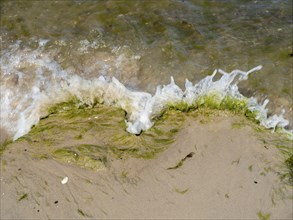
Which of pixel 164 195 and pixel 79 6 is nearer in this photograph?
pixel 164 195

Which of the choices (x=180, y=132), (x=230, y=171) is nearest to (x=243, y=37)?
(x=180, y=132)

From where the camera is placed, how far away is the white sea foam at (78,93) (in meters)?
4.65

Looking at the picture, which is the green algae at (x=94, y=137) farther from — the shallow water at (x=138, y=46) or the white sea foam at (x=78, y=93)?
the shallow water at (x=138, y=46)

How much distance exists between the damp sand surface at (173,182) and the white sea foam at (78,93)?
0.38 metres

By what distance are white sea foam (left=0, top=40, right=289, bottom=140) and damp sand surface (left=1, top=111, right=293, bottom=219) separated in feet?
1.24

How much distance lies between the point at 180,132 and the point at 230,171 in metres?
0.71

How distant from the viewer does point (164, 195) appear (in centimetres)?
381

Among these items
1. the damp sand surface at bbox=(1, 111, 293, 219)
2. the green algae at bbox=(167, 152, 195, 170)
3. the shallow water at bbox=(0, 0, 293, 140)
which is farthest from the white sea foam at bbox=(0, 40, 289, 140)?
the green algae at bbox=(167, 152, 195, 170)

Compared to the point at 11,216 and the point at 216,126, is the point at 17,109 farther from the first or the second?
the point at 216,126

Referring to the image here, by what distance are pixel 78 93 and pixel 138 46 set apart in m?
1.03

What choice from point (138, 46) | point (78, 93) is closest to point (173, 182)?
point (78, 93)

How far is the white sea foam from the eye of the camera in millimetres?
4648

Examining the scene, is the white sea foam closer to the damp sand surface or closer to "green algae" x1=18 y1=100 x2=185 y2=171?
"green algae" x1=18 y1=100 x2=185 y2=171

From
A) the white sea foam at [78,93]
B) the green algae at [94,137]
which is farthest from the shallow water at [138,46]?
the green algae at [94,137]
